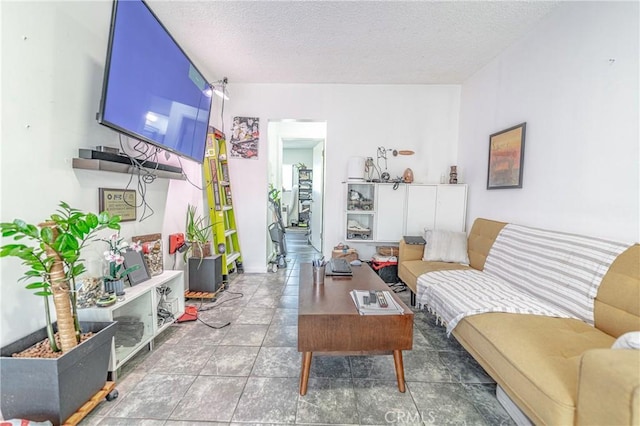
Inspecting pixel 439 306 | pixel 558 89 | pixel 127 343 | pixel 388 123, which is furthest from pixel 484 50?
pixel 127 343

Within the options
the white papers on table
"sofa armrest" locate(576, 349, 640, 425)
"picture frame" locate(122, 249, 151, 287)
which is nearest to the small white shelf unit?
"picture frame" locate(122, 249, 151, 287)

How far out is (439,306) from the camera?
1.87 m

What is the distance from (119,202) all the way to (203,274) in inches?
46.1

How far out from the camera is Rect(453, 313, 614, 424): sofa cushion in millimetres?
981

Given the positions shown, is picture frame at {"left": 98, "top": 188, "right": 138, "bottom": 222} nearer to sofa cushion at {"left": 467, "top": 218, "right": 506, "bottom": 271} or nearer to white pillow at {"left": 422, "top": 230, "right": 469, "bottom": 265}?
white pillow at {"left": 422, "top": 230, "right": 469, "bottom": 265}

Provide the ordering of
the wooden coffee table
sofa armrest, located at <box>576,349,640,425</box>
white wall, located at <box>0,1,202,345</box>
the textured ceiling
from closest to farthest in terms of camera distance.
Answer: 1. sofa armrest, located at <box>576,349,640,425</box>
2. white wall, located at <box>0,1,202,345</box>
3. the wooden coffee table
4. the textured ceiling

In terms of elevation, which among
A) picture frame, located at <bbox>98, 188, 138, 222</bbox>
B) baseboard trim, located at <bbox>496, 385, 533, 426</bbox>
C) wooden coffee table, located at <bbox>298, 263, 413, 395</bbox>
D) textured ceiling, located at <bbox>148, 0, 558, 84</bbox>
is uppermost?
textured ceiling, located at <bbox>148, 0, 558, 84</bbox>

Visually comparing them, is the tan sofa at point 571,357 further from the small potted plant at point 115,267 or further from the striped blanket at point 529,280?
the small potted plant at point 115,267

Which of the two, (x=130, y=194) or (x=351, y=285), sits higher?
(x=130, y=194)

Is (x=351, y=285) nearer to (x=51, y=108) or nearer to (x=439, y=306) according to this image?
(x=439, y=306)

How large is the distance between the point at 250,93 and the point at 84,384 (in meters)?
3.34

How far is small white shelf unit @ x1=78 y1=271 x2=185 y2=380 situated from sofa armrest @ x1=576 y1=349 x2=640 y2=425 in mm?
2110

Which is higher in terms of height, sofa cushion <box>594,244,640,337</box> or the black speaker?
sofa cushion <box>594,244,640,337</box>

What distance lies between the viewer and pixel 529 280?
184 centimetres
